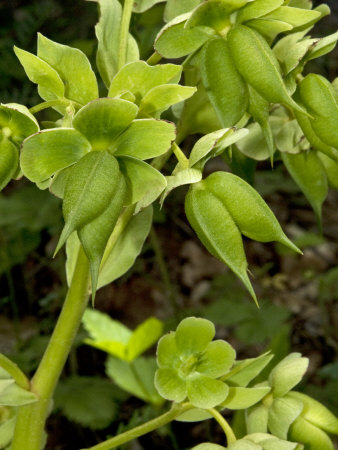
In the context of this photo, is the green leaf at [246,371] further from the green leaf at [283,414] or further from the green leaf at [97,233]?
Answer: the green leaf at [97,233]

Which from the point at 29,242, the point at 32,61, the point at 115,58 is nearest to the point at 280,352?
the point at 115,58

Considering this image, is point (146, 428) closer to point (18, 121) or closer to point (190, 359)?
point (190, 359)

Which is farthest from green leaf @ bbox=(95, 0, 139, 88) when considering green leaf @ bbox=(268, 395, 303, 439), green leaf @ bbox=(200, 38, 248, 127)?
green leaf @ bbox=(268, 395, 303, 439)

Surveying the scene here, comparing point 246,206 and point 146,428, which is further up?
point 246,206

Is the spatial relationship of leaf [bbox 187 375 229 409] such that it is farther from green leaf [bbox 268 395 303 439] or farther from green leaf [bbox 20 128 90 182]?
green leaf [bbox 20 128 90 182]

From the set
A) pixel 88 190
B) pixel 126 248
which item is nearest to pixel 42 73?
pixel 88 190

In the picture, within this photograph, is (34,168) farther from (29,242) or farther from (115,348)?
(29,242)
